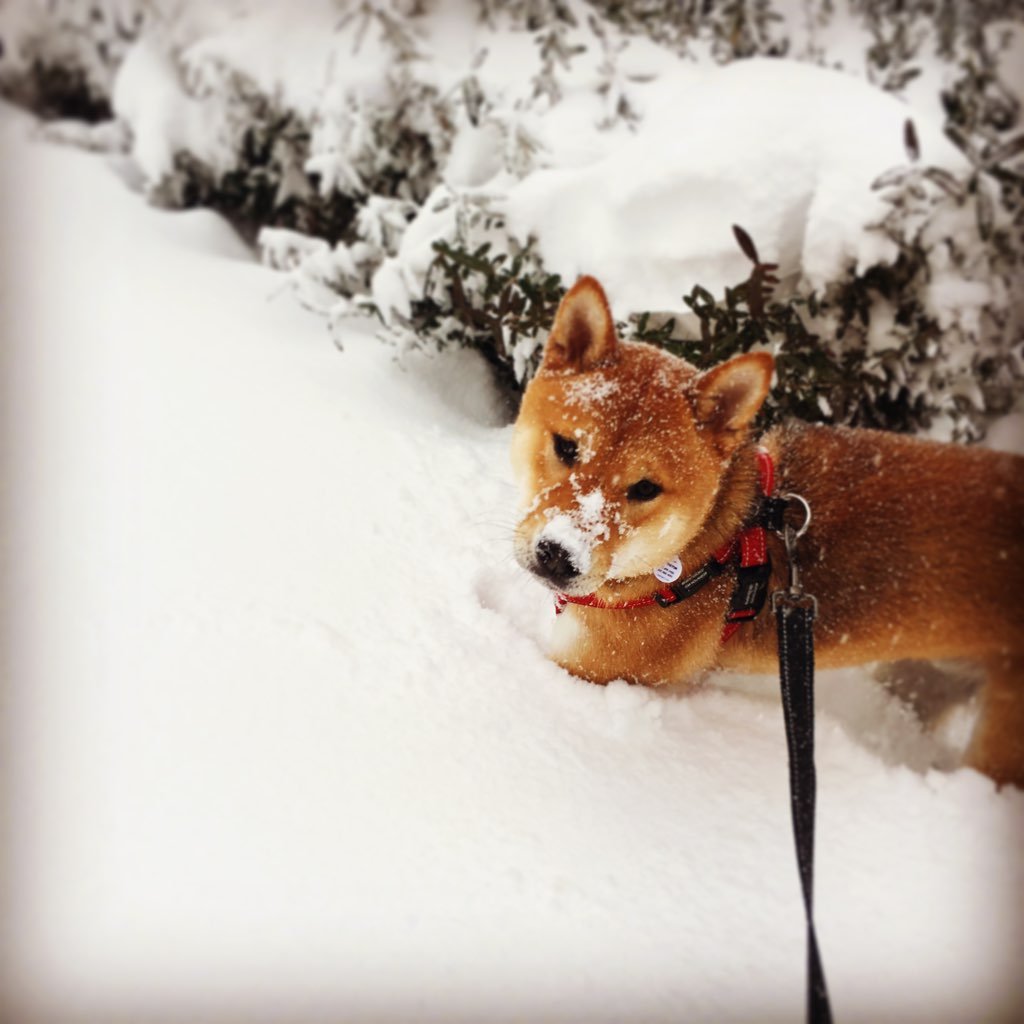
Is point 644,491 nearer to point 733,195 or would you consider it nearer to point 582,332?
point 582,332

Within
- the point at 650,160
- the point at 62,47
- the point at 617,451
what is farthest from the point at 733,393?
the point at 62,47

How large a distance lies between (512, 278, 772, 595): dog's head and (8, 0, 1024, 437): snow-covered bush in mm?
376

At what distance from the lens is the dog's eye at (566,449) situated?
108 centimetres

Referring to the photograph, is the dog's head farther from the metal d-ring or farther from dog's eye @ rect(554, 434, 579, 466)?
the metal d-ring

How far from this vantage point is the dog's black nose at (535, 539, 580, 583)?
1.00 meters

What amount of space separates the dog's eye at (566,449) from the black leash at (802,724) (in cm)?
35

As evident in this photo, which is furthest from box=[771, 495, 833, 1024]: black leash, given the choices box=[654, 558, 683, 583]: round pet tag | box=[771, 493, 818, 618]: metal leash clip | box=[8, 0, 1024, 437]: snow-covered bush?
box=[8, 0, 1024, 437]: snow-covered bush

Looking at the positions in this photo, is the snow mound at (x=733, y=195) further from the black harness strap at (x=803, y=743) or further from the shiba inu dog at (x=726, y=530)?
the black harness strap at (x=803, y=743)

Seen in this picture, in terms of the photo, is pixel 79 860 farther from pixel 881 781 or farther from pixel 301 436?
pixel 881 781

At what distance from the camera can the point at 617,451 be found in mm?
1041

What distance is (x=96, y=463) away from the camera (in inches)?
55.5

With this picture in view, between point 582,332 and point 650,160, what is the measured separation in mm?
733

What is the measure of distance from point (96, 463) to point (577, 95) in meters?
1.41

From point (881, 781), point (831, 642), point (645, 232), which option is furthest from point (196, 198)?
point (881, 781)
